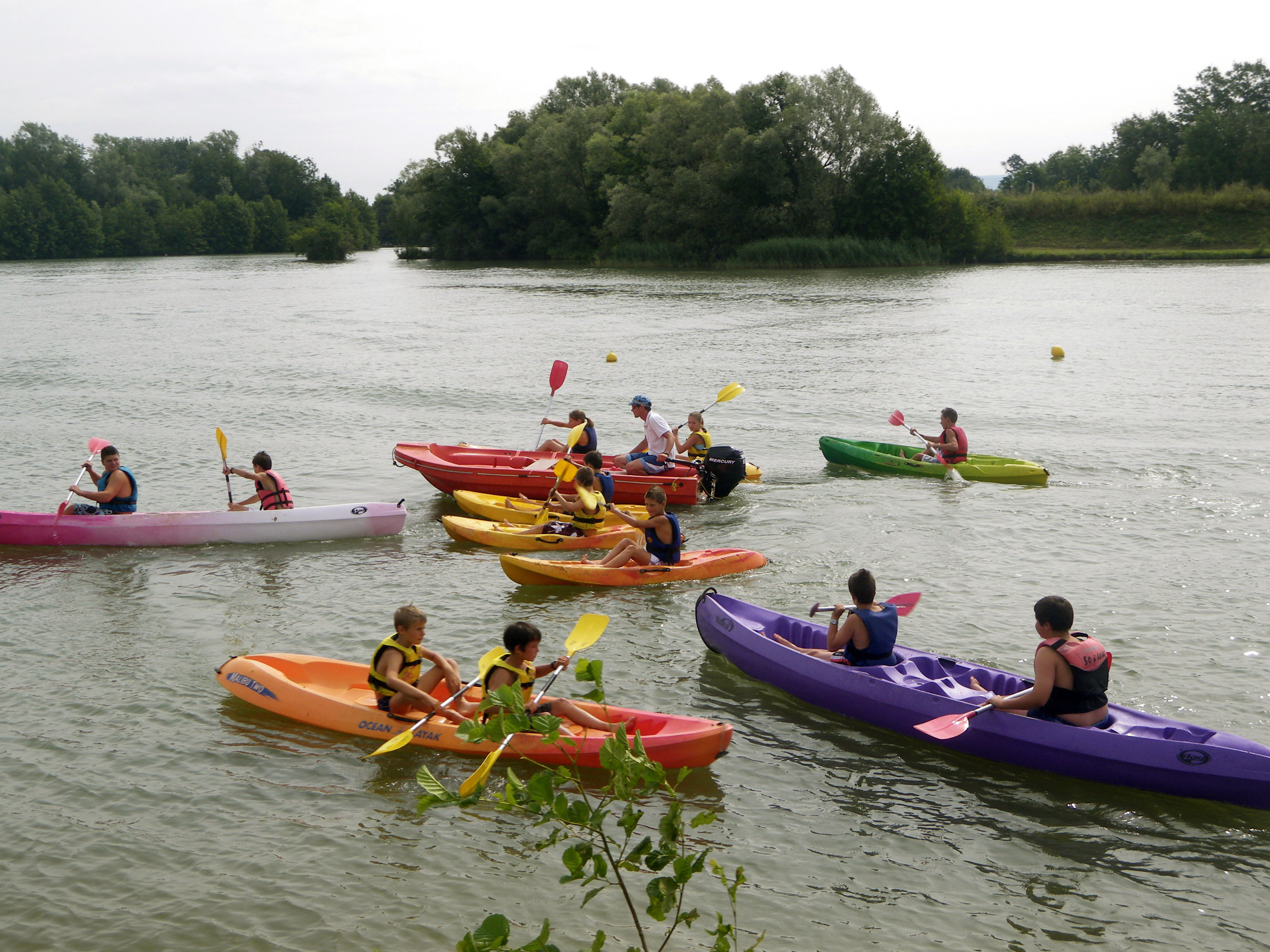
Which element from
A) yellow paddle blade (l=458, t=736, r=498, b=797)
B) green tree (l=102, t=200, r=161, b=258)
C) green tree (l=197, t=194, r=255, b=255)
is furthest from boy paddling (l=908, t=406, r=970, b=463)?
green tree (l=197, t=194, r=255, b=255)

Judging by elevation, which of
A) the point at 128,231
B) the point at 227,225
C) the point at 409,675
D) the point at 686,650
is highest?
the point at 227,225

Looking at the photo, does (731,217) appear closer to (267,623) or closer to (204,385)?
(204,385)

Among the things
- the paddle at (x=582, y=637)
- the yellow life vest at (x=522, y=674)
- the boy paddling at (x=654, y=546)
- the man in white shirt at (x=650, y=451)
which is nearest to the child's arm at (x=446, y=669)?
the yellow life vest at (x=522, y=674)

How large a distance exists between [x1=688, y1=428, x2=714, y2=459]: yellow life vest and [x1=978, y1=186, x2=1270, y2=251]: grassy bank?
5029cm

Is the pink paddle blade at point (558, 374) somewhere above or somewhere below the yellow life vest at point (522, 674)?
above

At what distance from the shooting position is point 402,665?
23.3 feet

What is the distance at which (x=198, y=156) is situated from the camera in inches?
4291

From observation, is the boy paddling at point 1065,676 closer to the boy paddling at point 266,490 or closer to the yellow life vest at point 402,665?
the yellow life vest at point 402,665

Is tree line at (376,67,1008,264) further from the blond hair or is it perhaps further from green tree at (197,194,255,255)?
the blond hair

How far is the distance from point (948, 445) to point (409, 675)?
10.4 metres

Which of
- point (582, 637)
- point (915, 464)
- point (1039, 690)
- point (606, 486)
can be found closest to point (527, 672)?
point (582, 637)

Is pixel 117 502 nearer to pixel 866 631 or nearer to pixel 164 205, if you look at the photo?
pixel 866 631

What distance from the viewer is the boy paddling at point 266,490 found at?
12.2m

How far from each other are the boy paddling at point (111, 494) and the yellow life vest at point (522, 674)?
25.1 feet
